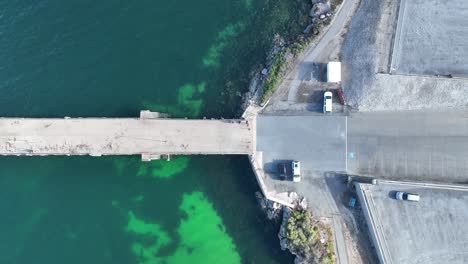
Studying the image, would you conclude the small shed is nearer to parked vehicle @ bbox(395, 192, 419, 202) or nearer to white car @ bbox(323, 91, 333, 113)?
white car @ bbox(323, 91, 333, 113)

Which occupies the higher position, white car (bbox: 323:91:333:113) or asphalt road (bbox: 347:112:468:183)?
white car (bbox: 323:91:333:113)

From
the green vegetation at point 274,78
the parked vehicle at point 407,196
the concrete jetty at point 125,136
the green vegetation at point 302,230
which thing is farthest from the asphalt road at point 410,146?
the concrete jetty at point 125,136

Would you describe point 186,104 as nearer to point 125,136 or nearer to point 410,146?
point 125,136

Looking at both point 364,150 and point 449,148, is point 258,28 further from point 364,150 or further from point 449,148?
point 449,148

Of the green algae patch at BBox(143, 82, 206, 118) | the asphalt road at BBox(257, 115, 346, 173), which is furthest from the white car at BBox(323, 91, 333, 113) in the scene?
the green algae patch at BBox(143, 82, 206, 118)

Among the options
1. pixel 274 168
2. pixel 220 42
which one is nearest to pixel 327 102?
pixel 274 168

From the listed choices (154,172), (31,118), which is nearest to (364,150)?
(154,172)
